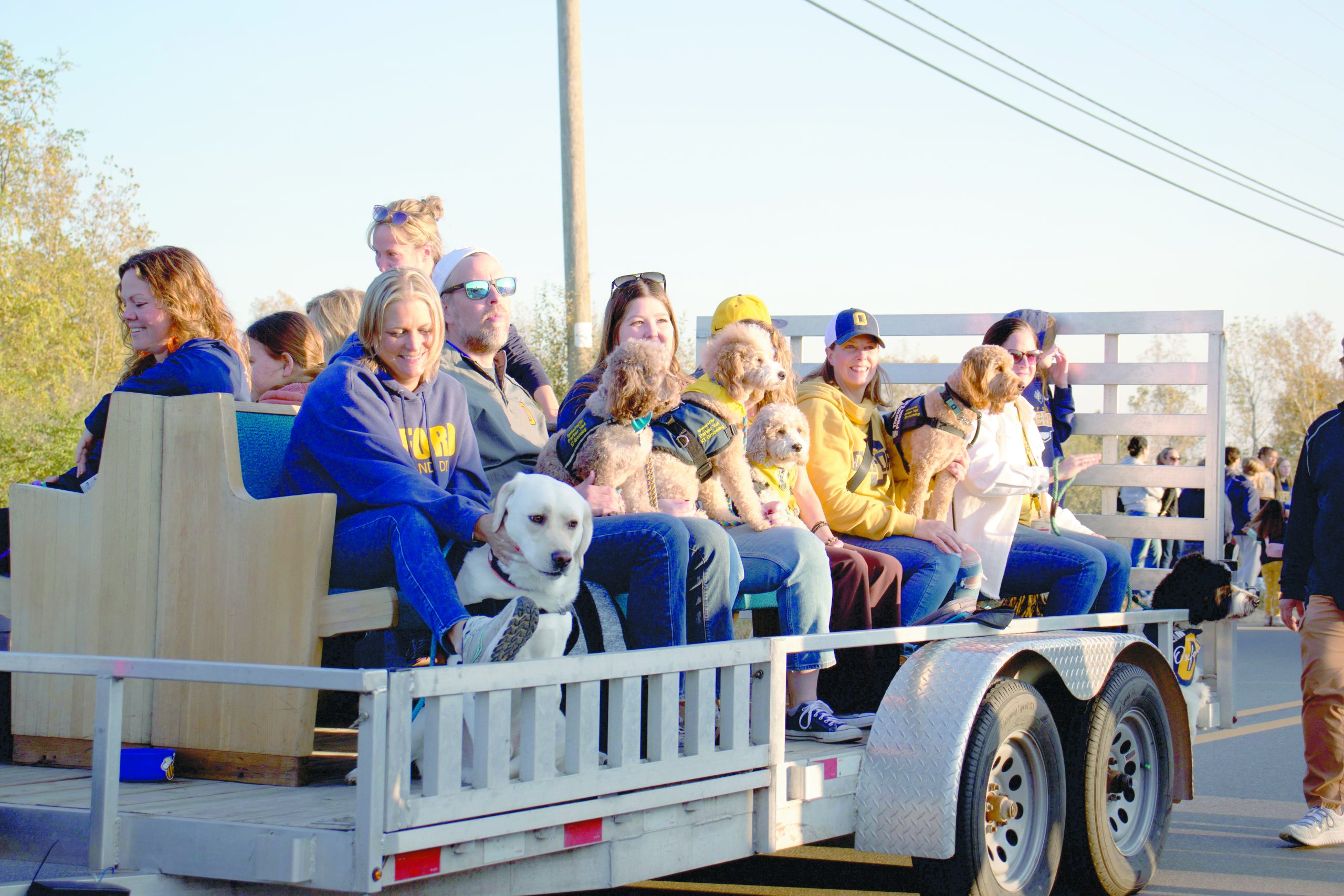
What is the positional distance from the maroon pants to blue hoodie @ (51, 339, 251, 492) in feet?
6.87

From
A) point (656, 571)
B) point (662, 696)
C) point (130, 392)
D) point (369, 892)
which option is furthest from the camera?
point (656, 571)

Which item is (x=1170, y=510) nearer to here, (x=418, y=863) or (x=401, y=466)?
(x=401, y=466)

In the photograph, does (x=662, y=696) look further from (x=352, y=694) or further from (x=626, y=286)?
(x=626, y=286)

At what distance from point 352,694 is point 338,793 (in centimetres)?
116

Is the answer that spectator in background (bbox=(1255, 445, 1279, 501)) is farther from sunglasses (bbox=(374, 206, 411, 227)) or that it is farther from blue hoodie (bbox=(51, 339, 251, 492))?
blue hoodie (bbox=(51, 339, 251, 492))

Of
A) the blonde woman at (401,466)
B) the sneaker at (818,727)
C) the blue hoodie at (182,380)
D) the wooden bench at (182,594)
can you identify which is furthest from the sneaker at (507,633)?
the blue hoodie at (182,380)

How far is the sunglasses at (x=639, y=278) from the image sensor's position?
4.73m

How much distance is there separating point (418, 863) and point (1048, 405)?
192 inches

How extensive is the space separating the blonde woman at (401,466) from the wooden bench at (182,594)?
0.12 m

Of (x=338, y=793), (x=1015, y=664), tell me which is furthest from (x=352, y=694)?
(x=1015, y=664)

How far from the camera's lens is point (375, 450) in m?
3.36

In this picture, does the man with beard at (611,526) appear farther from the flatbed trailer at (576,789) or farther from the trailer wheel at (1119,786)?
the trailer wheel at (1119,786)

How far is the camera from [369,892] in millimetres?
2154

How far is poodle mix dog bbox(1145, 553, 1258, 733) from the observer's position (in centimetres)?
516
